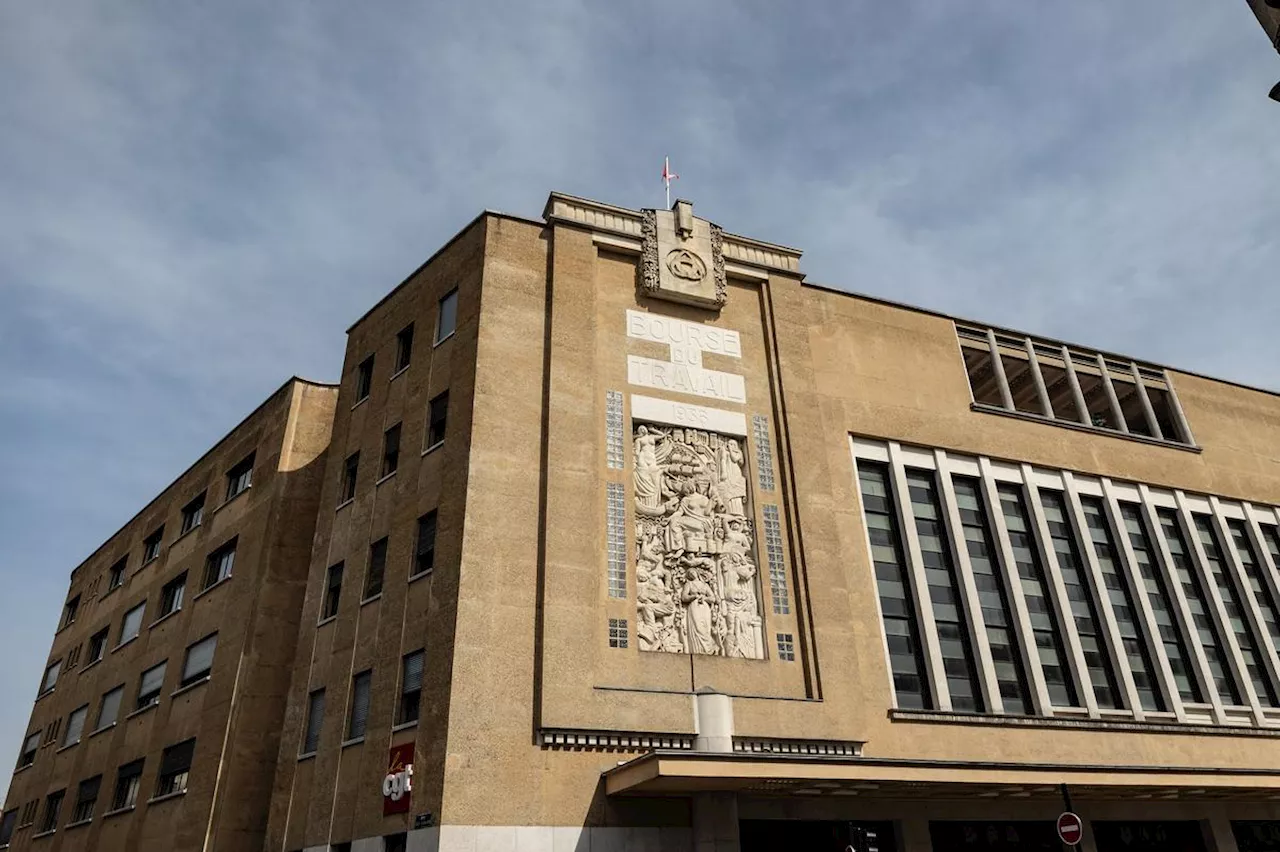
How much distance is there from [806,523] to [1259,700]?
16.3 m

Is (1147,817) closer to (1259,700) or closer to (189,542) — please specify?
(1259,700)

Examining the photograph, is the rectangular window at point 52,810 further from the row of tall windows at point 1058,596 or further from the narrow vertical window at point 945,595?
the narrow vertical window at point 945,595

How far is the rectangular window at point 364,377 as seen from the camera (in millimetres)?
28547

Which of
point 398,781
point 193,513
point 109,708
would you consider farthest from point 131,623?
point 398,781

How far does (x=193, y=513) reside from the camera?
123 feet

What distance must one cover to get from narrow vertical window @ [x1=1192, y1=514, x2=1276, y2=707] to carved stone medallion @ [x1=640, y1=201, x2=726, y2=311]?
1910 cm

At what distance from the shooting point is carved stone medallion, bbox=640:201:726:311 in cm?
2689

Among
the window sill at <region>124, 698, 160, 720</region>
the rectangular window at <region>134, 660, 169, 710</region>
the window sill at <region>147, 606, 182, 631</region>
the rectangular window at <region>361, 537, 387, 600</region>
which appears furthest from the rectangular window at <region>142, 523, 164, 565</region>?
the rectangular window at <region>361, 537, 387, 600</region>

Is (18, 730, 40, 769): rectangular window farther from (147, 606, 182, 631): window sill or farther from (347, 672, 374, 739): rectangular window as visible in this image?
(347, 672, 374, 739): rectangular window

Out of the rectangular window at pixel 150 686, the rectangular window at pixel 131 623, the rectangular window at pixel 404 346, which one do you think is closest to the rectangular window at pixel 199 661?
the rectangular window at pixel 150 686

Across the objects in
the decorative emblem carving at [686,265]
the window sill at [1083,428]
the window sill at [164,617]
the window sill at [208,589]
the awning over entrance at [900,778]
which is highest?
the decorative emblem carving at [686,265]

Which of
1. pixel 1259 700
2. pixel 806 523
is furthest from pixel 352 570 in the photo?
pixel 1259 700

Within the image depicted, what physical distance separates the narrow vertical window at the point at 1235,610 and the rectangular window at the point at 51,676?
47.4 metres

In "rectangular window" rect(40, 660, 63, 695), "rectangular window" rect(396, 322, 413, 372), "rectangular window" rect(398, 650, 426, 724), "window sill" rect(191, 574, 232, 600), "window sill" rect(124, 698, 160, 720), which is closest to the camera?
"rectangular window" rect(398, 650, 426, 724)
